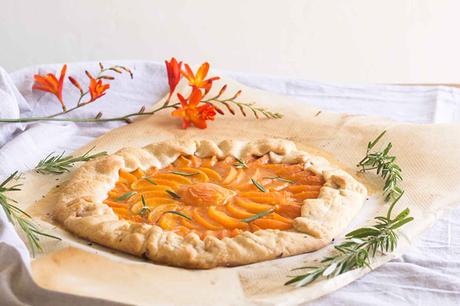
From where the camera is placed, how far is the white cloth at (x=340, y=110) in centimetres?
256

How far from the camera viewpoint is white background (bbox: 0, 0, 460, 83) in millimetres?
6168

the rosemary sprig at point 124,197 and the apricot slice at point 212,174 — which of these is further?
the apricot slice at point 212,174

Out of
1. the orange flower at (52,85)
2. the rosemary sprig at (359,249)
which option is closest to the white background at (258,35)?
the orange flower at (52,85)

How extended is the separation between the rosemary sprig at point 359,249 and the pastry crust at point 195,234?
0.11m

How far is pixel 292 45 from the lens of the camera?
667 cm

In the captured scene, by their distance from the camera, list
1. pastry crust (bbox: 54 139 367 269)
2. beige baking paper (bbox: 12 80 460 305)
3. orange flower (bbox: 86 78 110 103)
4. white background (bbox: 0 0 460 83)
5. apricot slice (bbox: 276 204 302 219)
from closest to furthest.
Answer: beige baking paper (bbox: 12 80 460 305)
pastry crust (bbox: 54 139 367 269)
apricot slice (bbox: 276 204 302 219)
orange flower (bbox: 86 78 110 103)
white background (bbox: 0 0 460 83)

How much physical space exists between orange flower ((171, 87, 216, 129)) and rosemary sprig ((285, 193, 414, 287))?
48.2 inches

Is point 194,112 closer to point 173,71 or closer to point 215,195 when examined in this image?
point 173,71

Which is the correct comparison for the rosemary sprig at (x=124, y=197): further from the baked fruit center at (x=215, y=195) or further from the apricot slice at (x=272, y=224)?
the apricot slice at (x=272, y=224)

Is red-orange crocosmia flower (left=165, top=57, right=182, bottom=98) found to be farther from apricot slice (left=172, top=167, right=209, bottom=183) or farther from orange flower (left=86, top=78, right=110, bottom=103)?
apricot slice (left=172, top=167, right=209, bottom=183)

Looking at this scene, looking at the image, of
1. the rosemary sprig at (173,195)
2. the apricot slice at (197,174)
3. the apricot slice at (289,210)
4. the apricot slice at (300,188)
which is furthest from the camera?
the apricot slice at (197,174)

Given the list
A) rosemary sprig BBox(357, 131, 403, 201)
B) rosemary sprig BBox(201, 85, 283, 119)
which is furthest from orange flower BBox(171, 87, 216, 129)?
rosemary sprig BBox(357, 131, 403, 201)

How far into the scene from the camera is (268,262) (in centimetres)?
268

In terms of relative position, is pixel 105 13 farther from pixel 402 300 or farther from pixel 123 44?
pixel 402 300
